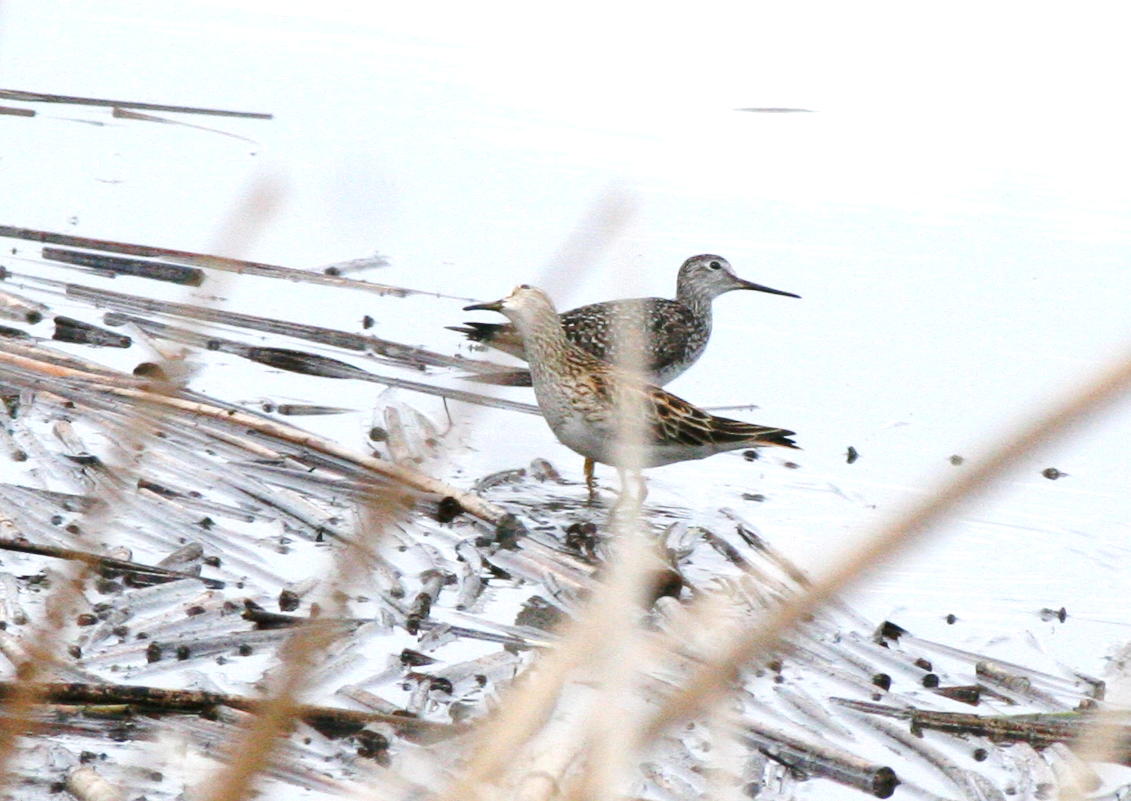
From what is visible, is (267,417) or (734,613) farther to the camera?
(267,417)

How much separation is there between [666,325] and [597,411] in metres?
1.83

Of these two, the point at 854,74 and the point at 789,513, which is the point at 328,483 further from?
the point at 854,74

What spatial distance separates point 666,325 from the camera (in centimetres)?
886

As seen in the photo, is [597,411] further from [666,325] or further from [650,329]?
[666,325]

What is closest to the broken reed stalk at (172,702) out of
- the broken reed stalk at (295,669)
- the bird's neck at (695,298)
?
the broken reed stalk at (295,669)

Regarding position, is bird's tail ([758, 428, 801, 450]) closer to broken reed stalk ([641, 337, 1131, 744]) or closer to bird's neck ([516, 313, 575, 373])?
bird's neck ([516, 313, 575, 373])

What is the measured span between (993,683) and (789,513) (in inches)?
76.5

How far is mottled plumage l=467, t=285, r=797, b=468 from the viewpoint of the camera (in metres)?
Result: 7.03

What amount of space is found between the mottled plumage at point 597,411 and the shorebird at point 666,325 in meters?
0.30

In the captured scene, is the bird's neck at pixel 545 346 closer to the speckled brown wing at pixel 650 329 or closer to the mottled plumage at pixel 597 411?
the mottled plumage at pixel 597 411

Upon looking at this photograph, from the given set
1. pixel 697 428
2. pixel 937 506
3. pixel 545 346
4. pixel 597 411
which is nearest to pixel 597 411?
pixel 597 411

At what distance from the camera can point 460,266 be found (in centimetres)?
971

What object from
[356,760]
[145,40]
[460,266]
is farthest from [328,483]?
[145,40]

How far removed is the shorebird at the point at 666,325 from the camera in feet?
27.1
